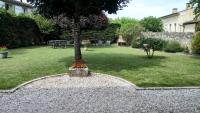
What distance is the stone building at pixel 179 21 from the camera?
44000mm

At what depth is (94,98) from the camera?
Answer: 1039 cm

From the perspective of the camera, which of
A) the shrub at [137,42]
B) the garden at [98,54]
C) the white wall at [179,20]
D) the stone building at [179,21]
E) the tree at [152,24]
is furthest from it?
the tree at [152,24]

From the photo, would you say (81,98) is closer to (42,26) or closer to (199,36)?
(199,36)

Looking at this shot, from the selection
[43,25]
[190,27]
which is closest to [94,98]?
[43,25]

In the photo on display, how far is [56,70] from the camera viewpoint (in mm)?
15594

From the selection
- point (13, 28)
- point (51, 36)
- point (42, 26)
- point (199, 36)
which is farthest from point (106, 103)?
point (51, 36)

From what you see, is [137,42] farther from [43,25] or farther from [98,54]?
[98,54]

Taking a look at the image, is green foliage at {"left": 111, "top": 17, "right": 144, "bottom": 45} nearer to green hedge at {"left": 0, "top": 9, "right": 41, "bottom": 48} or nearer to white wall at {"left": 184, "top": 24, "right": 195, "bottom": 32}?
white wall at {"left": 184, "top": 24, "right": 195, "bottom": 32}

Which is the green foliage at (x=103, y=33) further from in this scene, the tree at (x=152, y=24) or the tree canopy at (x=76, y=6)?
the tree canopy at (x=76, y=6)

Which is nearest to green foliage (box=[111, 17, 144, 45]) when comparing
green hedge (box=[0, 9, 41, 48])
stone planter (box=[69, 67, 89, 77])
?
green hedge (box=[0, 9, 41, 48])

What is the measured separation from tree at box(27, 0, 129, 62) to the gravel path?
13.6 ft

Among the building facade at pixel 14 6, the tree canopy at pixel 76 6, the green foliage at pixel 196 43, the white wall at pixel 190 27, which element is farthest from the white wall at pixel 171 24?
the tree canopy at pixel 76 6

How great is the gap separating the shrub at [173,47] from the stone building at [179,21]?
13.1m

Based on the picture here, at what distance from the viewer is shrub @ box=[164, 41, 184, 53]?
28766 millimetres
